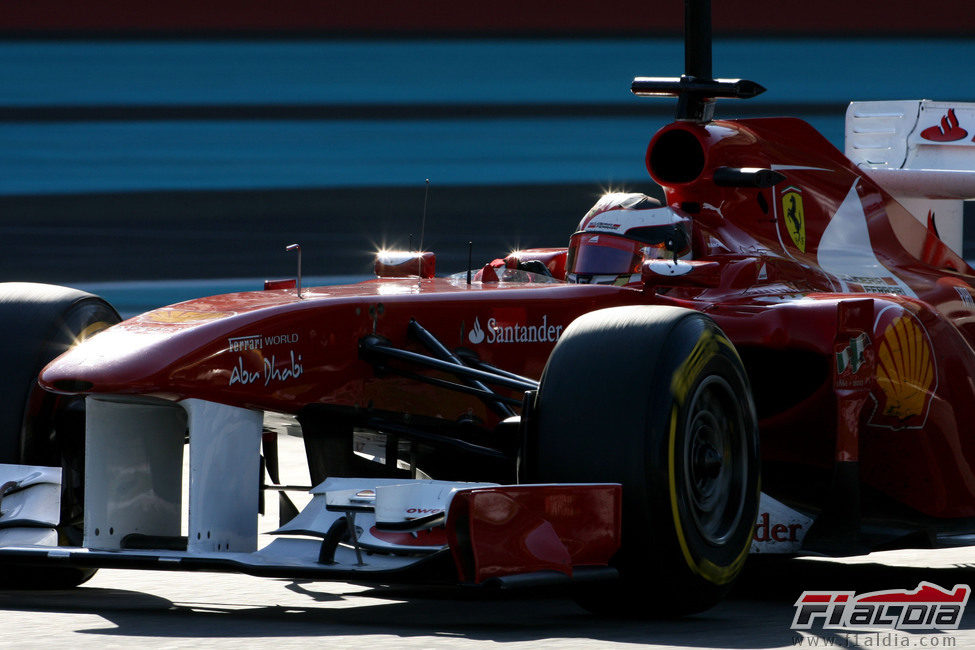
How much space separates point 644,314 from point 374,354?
972 mm

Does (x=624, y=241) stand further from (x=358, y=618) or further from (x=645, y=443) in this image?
(x=358, y=618)

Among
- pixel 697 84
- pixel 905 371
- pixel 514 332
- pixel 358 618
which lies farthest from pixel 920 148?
pixel 358 618

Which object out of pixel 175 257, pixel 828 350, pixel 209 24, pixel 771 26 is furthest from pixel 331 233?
pixel 828 350

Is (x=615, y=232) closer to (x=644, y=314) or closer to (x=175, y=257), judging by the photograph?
(x=644, y=314)

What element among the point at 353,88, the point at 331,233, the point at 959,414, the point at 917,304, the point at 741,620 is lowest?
the point at 741,620

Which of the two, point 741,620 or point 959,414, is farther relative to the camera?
point 959,414

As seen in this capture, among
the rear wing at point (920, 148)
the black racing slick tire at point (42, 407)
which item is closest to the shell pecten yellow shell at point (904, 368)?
the rear wing at point (920, 148)

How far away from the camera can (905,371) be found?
5.78 meters

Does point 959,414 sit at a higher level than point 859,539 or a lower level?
higher

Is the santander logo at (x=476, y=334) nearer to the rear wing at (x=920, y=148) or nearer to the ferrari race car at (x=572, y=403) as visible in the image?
the ferrari race car at (x=572, y=403)

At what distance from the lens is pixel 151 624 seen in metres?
4.33

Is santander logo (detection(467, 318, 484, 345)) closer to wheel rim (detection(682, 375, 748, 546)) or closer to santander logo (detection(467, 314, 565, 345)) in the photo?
santander logo (detection(467, 314, 565, 345))

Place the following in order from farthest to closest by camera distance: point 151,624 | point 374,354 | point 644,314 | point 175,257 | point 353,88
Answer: point 353,88
point 175,257
point 374,354
point 644,314
point 151,624

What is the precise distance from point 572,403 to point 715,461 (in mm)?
566
